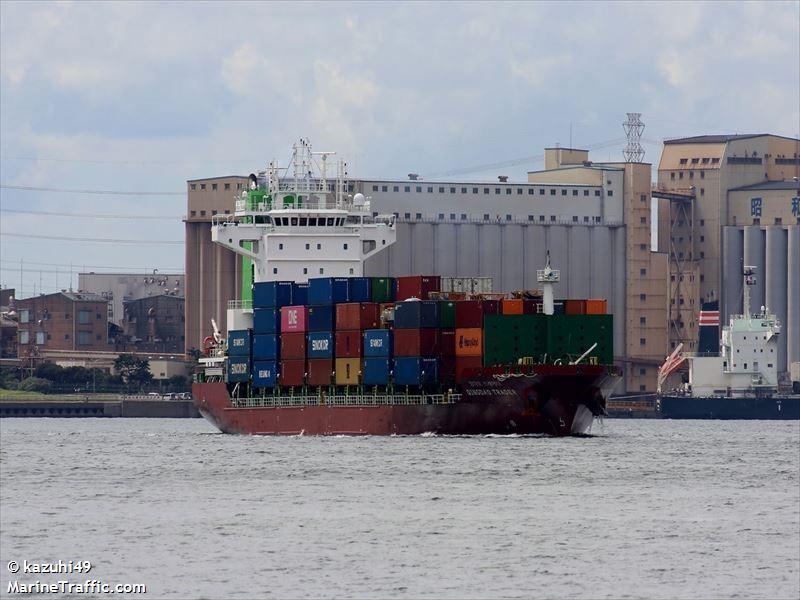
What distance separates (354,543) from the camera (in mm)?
38812

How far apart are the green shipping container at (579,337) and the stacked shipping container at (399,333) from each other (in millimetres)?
37

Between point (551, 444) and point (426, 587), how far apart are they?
3262cm

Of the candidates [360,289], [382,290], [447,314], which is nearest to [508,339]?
[447,314]

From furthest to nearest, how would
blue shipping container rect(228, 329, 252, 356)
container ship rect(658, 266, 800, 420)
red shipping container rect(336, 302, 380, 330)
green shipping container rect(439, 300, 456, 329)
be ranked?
1. container ship rect(658, 266, 800, 420)
2. blue shipping container rect(228, 329, 252, 356)
3. red shipping container rect(336, 302, 380, 330)
4. green shipping container rect(439, 300, 456, 329)

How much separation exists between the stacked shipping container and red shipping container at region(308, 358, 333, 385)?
40mm

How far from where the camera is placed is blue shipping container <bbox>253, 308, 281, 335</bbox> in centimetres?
7812

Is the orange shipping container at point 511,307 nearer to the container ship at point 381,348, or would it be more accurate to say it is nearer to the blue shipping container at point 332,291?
the container ship at point 381,348

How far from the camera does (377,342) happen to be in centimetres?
7275

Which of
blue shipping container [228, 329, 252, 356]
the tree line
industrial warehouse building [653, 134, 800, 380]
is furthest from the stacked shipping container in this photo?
industrial warehouse building [653, 134, 800, 380]

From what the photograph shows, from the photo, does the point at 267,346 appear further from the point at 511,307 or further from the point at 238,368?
the point at 511,307

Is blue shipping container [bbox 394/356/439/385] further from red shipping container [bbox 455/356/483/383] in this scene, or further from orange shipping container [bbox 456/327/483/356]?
orange shipping container [bbox 456/327/483/356]

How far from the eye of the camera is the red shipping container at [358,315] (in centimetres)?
7381

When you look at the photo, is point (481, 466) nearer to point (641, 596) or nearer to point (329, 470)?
point (329, 470)

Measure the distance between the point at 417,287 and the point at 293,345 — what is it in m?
6.97
